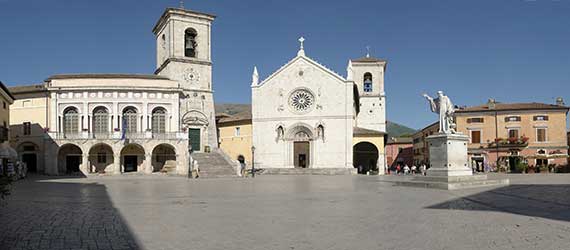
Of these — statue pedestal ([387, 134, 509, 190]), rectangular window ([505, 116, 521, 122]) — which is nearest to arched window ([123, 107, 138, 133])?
statue pedestal ([387, 134, 509, 190])

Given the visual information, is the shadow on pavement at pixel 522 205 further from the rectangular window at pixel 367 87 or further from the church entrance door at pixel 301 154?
the rectangular window at pixel 367 87

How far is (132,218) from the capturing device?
12695 millimetres

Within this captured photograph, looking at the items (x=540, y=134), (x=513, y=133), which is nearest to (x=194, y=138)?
(x=513, y=133)

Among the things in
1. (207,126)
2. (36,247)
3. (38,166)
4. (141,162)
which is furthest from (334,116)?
(36,247)

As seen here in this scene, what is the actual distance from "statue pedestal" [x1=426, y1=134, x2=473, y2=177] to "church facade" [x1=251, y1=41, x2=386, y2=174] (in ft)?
87.4

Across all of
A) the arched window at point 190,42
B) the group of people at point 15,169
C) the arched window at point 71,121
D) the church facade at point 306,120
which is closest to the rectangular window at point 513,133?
the church facade at point 306,120

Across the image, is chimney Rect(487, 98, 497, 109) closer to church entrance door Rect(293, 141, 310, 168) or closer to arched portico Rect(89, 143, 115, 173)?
church entrance door Rect(293, 141, 310, 168)

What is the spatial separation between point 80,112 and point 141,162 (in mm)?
7266

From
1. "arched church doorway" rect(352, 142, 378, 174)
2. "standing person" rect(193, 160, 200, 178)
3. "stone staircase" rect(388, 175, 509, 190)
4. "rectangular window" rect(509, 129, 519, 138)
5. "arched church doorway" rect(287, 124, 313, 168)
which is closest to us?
"stone staircase" rect(388, 175, 509, 190)

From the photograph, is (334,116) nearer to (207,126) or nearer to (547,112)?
(207,126)

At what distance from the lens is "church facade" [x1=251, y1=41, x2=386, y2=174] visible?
173 feet

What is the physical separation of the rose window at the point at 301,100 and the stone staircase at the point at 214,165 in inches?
401

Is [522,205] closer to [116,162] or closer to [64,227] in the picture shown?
[64,227]

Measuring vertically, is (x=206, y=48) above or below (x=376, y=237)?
above
